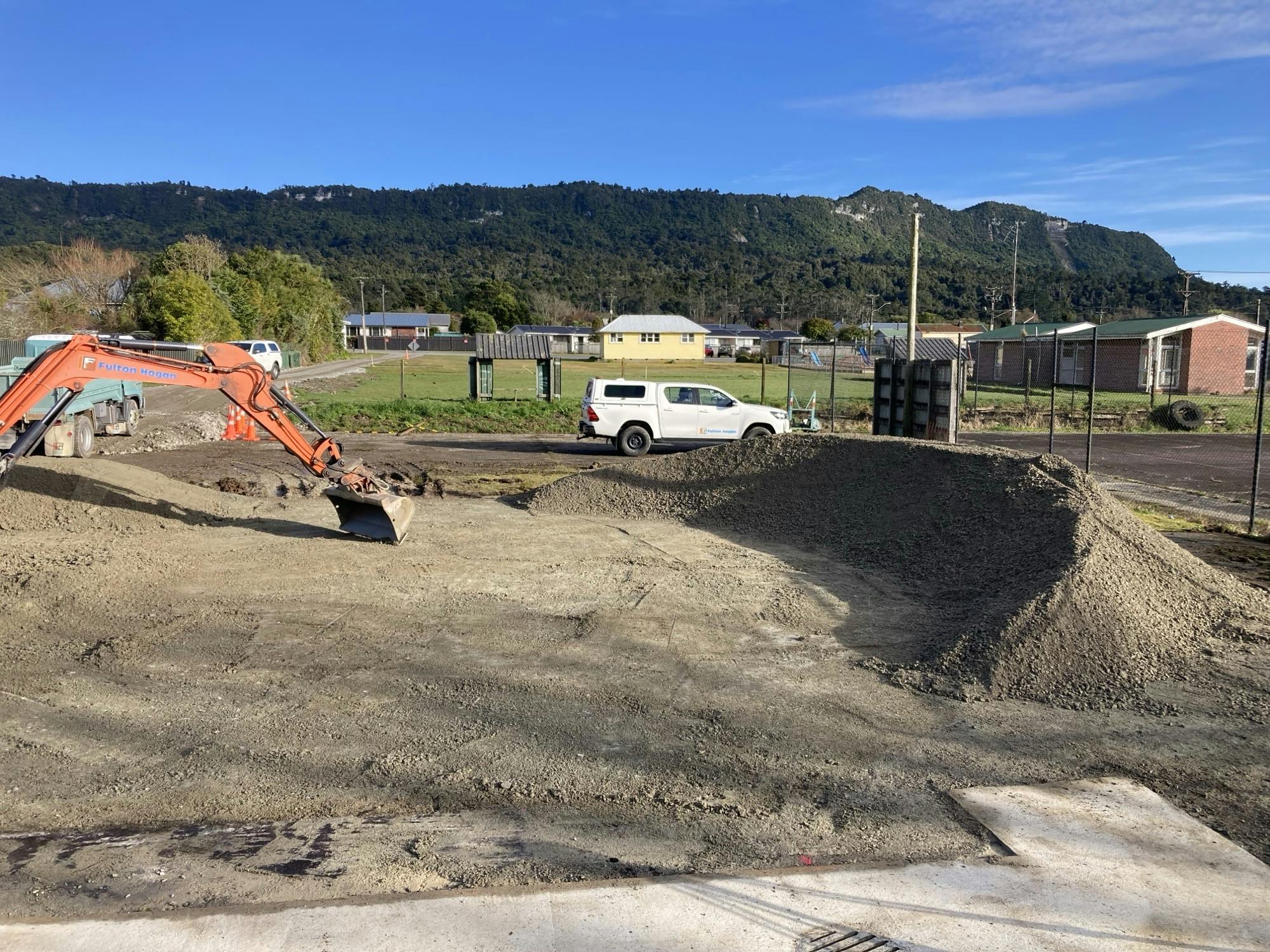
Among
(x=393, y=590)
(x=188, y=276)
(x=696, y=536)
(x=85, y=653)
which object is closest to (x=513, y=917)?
(x=85, y=653)

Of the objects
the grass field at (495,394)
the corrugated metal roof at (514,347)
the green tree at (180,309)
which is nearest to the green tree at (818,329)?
the grass field at (495,394)

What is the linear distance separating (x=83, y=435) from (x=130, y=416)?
417 cm

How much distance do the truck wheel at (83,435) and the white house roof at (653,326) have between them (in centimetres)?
7445

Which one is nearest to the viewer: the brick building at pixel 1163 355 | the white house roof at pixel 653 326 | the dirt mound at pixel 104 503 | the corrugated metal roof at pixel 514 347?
the dirt mound at pixel 104 503

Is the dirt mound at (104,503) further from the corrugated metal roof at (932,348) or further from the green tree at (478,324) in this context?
the green tree at (478,324)

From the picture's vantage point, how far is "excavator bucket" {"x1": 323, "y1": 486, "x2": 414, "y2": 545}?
39.1 feet

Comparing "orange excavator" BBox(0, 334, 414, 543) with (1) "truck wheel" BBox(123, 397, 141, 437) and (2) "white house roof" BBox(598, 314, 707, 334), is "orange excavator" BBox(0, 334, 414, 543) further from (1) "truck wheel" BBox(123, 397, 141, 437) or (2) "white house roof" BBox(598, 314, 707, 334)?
(2) "white house roof" BBox(598, 314, 707, 334)

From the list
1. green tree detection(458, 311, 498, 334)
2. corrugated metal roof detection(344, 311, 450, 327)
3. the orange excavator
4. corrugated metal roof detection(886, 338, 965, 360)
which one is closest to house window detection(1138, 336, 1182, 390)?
corrugated metal roof detection(886, 338, 965, 360)

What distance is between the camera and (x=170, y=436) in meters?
23.9

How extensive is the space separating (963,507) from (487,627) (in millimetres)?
5844

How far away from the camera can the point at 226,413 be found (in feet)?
92.1

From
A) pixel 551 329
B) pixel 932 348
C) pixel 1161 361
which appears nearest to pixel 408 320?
pixel 551 329

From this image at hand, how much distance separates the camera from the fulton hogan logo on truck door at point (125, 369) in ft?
34.8

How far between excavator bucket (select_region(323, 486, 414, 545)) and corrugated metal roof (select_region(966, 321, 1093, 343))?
4056cm
